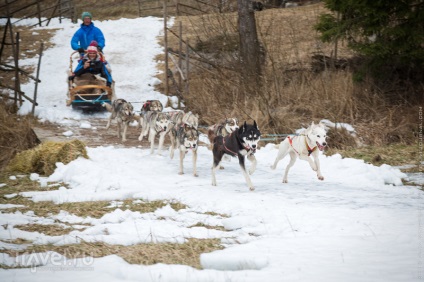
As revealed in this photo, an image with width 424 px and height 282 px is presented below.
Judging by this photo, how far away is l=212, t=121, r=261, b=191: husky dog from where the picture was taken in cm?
729

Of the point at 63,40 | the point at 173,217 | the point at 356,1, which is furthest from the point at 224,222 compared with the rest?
the point at 63,40

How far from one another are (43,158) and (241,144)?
12.6ft

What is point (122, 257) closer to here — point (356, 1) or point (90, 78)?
point (356, 1)

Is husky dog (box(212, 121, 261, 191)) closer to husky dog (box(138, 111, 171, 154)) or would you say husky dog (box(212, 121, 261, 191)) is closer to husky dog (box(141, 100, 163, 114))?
husky dog (box(138, 111, 171, 154))

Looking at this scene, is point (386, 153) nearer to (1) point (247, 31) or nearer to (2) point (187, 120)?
(2) point (187, 120)

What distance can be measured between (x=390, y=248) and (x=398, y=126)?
6.80 meters

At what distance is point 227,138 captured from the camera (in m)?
7.71

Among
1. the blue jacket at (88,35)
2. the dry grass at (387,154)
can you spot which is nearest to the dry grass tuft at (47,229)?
the dry grass at (387,154)

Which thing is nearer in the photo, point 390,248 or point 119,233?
point 390,248

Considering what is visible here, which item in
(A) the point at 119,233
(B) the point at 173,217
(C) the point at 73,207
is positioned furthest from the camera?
(C) the point at 73,207

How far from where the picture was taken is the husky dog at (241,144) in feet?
23.9

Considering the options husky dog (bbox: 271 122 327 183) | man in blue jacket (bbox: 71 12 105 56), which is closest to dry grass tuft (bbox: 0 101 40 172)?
man in blue jacket (bbox: 71 12 105 56)

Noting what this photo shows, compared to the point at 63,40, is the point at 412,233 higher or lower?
lower

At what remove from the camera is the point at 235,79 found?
12898 millimetres
